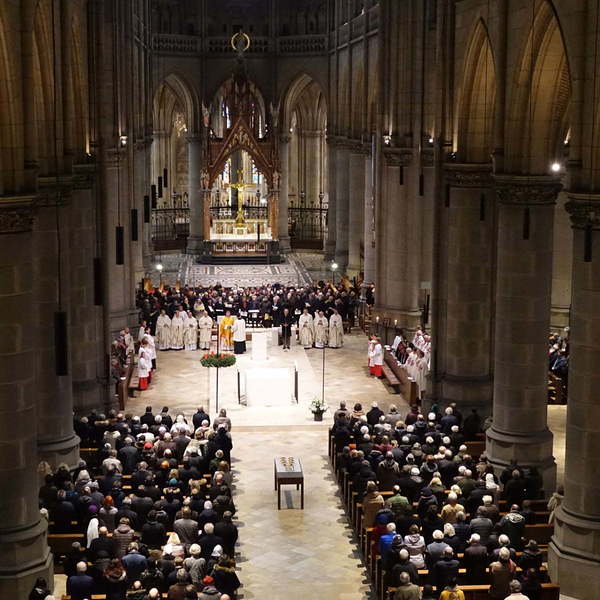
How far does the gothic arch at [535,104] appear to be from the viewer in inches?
999

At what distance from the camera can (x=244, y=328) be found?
4472 cm

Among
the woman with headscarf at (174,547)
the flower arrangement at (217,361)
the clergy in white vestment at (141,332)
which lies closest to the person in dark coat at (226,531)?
the woman with headscarf at (174,547)

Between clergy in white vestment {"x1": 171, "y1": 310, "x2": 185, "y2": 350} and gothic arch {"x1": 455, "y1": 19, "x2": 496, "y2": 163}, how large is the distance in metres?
17.0

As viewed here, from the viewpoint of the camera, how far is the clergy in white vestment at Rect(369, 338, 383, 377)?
39875mm

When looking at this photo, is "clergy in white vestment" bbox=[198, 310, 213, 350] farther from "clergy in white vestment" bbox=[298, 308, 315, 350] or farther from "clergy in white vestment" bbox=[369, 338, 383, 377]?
"clergy in white vestment" bbox=[369, 338, 383, 377]

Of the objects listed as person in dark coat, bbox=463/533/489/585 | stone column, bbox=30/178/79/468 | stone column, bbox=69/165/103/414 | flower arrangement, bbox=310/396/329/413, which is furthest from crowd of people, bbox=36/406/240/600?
flower arrangement, bbox=310/396/329/413

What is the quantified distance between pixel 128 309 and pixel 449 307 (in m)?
15.7

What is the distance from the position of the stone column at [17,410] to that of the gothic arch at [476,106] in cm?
1391

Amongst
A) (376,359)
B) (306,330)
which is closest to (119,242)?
(376,359)

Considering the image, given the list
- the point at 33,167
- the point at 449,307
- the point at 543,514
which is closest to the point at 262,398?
the point at 449,307

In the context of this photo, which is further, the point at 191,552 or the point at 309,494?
the point at 309,494

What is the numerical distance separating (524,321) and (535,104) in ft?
16.4

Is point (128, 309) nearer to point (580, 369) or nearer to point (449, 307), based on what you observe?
point (449, 307)

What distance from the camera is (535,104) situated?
25.9 meters
